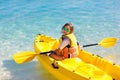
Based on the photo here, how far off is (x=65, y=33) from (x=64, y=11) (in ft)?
20.2

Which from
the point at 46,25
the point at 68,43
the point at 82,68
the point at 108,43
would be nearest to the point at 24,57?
the point at 68,43

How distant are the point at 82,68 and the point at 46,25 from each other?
15.7 feet

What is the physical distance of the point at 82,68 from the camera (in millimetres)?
4934

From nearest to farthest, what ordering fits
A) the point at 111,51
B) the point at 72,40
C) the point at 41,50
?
the point at 72,40, the point at 41,50, the point at 111,51

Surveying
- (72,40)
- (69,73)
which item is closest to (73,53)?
(72,40)

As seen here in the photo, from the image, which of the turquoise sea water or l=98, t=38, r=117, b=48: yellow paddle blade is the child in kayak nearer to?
the turquoise sea water

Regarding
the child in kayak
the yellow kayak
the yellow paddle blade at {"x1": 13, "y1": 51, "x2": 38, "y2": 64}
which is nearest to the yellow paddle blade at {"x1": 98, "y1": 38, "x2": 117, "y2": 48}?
the yellow kayak

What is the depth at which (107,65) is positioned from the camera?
509 cm

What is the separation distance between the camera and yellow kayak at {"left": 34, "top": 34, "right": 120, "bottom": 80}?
4.72 metres

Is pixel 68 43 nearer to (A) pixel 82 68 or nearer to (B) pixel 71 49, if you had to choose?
Answer: (B) pixel 71 49

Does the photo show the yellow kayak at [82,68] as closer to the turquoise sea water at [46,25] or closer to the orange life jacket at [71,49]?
the orange life jacket at [71,49]

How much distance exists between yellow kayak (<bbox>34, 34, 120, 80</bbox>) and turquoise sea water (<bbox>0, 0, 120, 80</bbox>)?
0.49 m

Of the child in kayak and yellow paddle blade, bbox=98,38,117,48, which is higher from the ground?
the child in kayak

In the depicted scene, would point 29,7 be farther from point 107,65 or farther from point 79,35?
point 107,65
